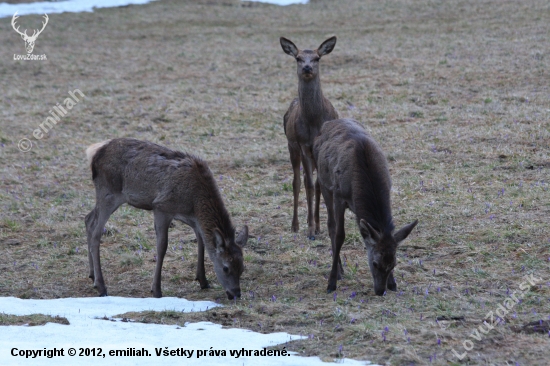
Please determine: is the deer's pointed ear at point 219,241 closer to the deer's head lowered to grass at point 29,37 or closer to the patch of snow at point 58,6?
the deer's head lowered to grass at point 29,37

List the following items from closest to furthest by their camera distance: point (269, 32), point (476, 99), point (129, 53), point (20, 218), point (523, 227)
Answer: point (523, 227)
point (20, 218)
point (476, 99)
point (129, 53)
point (269, 32)

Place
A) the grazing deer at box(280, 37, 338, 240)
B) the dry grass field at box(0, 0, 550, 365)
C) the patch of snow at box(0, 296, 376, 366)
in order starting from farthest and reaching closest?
1. the grazing deer at box(280, 37, 338, 240)
2. the dry grass field at box(0, 0, 550, 365)
3. the patch of snow at box(0, 296, 376, 366)

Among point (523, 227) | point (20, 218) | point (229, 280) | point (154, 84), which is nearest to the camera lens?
point (229, 280)

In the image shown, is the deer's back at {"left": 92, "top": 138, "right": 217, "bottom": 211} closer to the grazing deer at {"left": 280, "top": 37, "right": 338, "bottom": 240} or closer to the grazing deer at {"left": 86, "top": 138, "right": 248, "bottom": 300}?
the grazing deer at {"left": 86, "top": 138, "right": 248, "bottom": 300}

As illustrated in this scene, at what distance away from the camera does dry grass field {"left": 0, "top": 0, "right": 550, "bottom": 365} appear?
7.64 meters

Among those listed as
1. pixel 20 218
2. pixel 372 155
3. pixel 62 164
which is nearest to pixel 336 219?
pixel 372 155

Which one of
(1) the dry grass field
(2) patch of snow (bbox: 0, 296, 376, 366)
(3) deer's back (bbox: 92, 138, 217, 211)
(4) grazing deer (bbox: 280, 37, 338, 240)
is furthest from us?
(4) grazing deer (bbox: 280, 37, 338, 240)

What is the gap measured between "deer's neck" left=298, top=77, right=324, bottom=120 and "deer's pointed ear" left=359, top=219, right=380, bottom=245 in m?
3.67

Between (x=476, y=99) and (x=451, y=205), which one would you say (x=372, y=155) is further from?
(x=476, y=99)

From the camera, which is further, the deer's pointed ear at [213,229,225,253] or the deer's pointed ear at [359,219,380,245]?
the deer's pointed ear at [213,229,225,253]

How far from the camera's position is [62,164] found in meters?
15.8

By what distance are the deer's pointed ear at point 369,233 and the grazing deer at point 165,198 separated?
1465mm

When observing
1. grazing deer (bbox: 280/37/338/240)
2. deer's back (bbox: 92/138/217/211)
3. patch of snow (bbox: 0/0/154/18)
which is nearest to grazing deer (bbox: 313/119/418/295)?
deer's back (bbox: 92/138/217/211)

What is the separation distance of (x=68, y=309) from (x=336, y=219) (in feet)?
10.5
